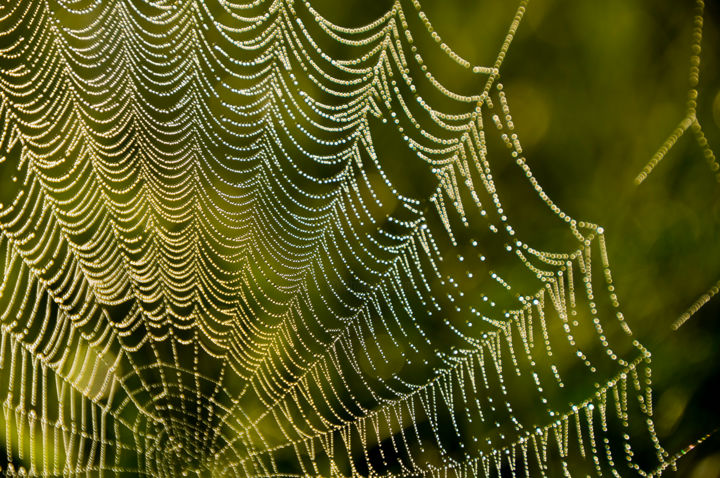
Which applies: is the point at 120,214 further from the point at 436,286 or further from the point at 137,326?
the point at 436,286

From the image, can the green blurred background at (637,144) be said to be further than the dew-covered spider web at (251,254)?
No

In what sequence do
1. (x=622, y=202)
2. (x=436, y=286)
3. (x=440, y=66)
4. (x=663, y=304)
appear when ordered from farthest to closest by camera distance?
1. (x=440, y=66)
2. (x=436, y=286)
3. (x=622, y=202)
4. (x=663, y=304)

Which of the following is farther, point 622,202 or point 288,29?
point 288,29

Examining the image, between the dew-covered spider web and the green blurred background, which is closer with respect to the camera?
the green blurred background

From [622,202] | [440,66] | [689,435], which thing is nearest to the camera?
[689,435]

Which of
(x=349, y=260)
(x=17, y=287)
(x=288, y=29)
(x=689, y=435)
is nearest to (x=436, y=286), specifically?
(x=349, y=260)

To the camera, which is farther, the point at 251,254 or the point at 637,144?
the point at 251,254

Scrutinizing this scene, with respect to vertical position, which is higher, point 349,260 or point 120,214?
point 120,214

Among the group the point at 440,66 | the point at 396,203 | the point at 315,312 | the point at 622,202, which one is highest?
the point at 440,66
